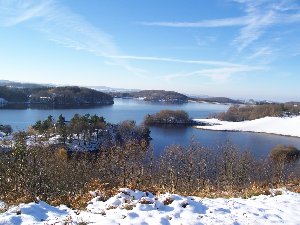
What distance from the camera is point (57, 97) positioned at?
15200 cm

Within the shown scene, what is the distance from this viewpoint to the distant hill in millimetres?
149125

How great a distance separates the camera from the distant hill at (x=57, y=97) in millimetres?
149125

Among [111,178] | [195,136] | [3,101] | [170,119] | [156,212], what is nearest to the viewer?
[156,212]

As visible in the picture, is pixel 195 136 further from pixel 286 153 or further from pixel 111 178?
pixel 111 178

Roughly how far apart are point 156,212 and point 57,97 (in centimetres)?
14991

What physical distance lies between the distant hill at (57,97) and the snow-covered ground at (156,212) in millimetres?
135574

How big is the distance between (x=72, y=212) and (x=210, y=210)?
2437 mm

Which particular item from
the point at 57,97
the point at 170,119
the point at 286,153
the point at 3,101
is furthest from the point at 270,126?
the point at 3,101

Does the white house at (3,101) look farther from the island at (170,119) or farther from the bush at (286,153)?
the bush at (286,153)

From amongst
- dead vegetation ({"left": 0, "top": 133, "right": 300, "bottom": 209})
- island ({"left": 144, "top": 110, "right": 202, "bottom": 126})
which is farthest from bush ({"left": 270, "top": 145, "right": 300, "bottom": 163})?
island ({"left": 144, "top": 110, "right": 202, "bottom": 126})

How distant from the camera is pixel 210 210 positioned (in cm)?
696

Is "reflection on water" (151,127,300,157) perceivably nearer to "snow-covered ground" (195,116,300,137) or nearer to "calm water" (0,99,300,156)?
"calm water" (0,99,300,156)

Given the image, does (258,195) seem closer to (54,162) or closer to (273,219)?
(273,219)

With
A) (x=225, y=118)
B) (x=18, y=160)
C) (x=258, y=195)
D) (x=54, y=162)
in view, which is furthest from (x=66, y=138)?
(x=225, y=118)
